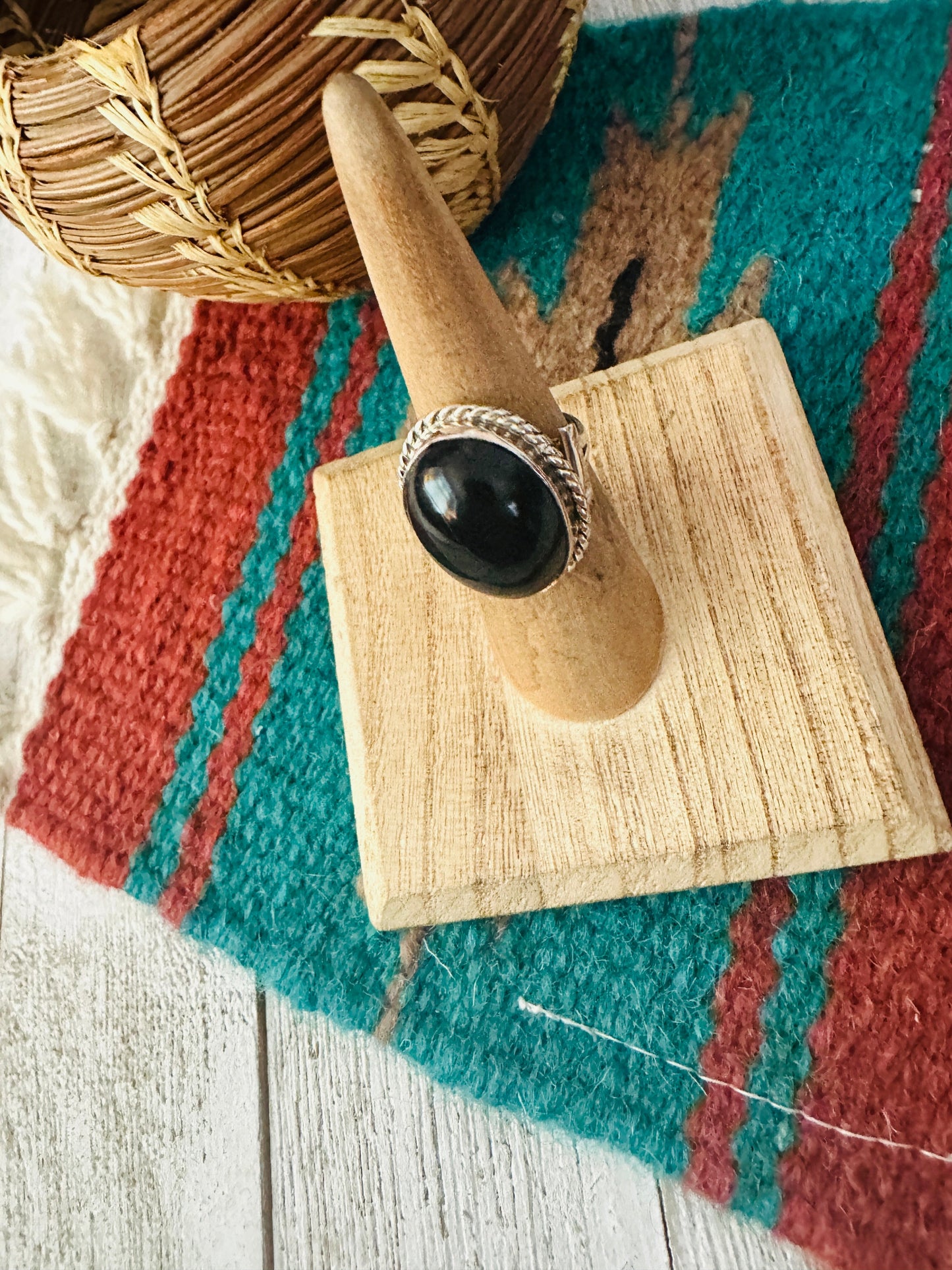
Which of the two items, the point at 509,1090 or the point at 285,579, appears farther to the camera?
the point at 285,579

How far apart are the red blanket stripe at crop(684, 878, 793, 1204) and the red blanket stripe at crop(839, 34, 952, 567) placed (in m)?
0.15

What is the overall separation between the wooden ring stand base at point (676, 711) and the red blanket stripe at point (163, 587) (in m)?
0.15

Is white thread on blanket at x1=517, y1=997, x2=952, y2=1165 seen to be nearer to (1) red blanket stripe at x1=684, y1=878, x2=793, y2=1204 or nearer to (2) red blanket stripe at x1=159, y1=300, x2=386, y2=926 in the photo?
(1) red blanket stripe at x1=684, y1=878, x2=793, y2=1204

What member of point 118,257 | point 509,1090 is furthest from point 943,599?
point 118,257

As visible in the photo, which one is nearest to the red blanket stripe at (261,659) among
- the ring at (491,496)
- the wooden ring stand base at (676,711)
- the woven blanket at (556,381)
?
the woven blanket at (556,381)

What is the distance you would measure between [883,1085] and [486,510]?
26 centimetres

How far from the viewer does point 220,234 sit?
0.43 m

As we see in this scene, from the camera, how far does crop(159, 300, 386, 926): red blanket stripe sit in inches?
20.7

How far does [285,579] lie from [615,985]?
26cm

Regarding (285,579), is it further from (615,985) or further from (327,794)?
(615,985)

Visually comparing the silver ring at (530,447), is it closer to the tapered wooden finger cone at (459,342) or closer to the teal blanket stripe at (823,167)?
the tapered wooden finger cone at (459,342)

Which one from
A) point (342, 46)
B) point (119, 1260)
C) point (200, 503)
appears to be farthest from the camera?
point (200, 503)

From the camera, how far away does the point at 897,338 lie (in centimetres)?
47

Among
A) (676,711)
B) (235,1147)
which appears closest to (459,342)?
(676,711)
